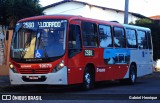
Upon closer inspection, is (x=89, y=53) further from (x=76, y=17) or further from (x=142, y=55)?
Answer: (x=142, y=55)

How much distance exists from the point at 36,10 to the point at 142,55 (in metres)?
6.44

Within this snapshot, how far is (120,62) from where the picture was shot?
69.3 feet

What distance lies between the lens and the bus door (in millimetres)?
16359

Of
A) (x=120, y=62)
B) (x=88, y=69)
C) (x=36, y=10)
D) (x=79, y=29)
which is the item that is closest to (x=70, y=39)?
(x=79, y=29)

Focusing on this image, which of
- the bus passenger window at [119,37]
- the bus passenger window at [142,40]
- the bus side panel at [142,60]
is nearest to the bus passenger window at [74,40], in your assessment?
the bus passenger window at [119,37]

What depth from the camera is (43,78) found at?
16031 millimetres

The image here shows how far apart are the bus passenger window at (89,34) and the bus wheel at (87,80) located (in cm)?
115

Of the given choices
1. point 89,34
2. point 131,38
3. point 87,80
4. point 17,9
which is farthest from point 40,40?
point 17,9

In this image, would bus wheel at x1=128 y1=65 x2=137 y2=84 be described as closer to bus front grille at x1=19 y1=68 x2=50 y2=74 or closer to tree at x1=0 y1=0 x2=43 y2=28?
tree at x1=0 y1=0 x2=43 y2=28

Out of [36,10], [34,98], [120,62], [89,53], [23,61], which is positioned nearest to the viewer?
[34,98]

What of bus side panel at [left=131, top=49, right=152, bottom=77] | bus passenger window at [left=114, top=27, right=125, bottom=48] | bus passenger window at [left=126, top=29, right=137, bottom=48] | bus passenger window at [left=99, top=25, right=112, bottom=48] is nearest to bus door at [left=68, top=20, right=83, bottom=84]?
bus passenger window at [left=99, top=25, right=112, bottom=48]

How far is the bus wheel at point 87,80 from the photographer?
17364 mm

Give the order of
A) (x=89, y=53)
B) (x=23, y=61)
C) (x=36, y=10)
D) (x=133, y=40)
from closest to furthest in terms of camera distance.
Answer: (x=23, y=61), (x=89, y=53), (x=133, y=40), (x=36, y=10)

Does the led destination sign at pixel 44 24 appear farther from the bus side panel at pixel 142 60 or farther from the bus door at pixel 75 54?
the bus side panel at pixel 142 60
